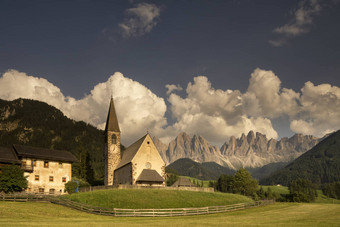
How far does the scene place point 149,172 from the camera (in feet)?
239

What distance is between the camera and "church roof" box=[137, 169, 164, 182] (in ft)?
232

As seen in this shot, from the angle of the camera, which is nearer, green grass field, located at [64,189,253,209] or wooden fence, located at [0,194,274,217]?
wooden fence, located at [0,194,274,217]

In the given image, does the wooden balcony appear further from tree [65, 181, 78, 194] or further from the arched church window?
the arched church window

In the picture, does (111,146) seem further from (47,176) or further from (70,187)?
(47,176)

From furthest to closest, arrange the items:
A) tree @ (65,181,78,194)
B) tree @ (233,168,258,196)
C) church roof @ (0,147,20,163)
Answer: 1. tree @ (233,168,258,196)
2. tree @ (65,181,78,194)
3. church roof @ (0,147,20,163)

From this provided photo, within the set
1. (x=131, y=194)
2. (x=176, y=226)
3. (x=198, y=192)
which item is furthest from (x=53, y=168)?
(x=176, y=226)

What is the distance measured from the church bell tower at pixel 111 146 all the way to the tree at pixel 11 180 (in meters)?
28.1

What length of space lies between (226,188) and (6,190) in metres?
137

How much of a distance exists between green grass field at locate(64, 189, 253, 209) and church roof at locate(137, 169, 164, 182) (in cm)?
1024

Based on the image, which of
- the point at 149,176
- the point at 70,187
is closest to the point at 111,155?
the point at 70,187

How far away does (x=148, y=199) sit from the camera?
54.3m

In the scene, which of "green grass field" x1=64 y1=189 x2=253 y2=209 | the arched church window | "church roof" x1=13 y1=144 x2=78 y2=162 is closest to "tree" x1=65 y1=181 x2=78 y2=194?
"church roof" x1=13 y1=144 x2=78 y2=162

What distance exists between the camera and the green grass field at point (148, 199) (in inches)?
2030

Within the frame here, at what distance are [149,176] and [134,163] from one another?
15.8 feet
